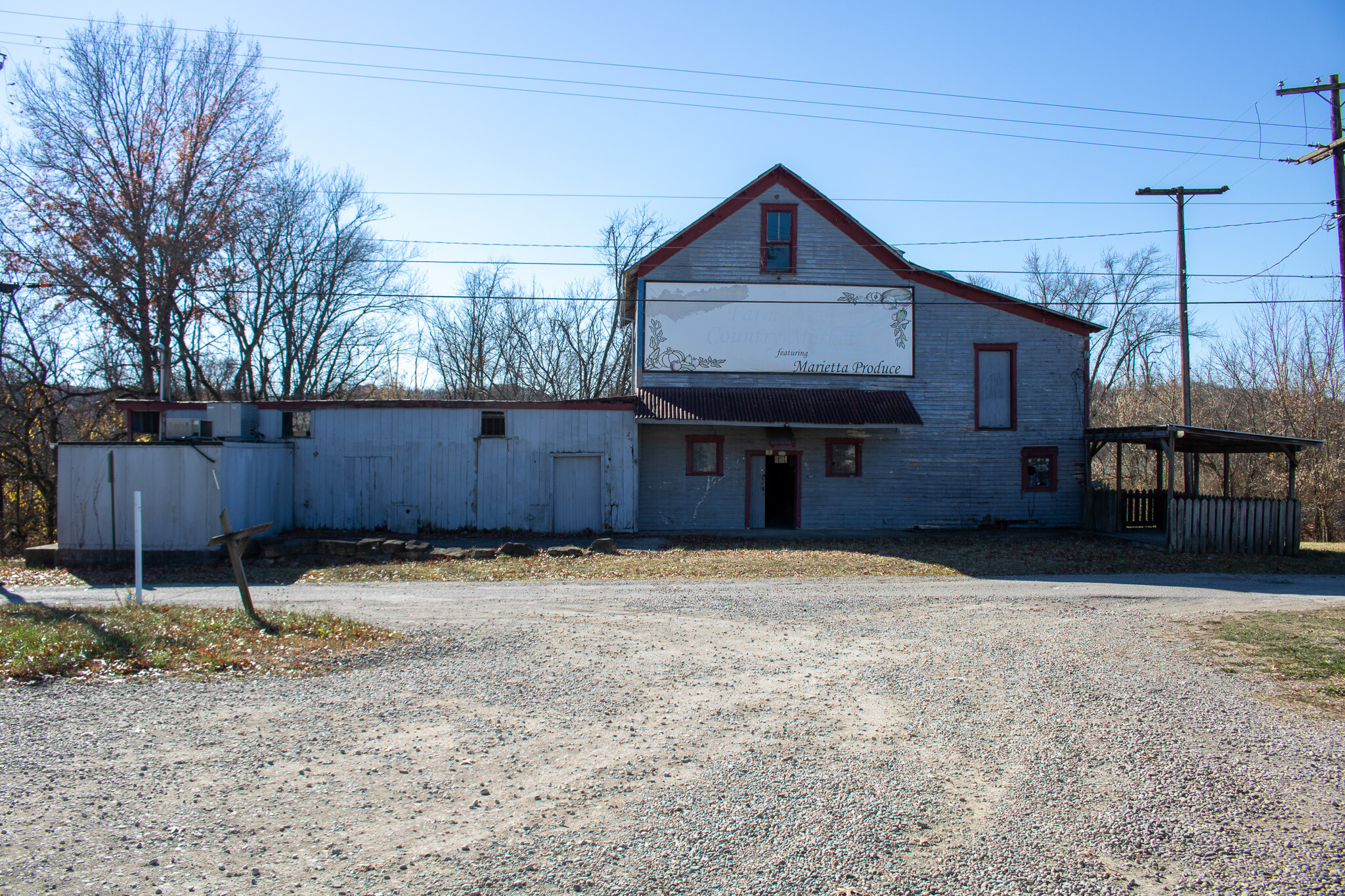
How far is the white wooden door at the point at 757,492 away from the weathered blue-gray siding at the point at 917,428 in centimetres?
26

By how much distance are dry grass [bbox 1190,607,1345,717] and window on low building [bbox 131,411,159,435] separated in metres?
23.0

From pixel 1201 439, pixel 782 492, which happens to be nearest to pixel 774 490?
pixel 782 492

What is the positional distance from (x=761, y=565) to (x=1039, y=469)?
1191 centimetres

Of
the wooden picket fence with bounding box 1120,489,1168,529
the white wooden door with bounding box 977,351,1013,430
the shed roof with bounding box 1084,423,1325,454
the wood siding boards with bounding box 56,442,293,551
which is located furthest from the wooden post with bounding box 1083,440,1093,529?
the wood siding boards with bounding box 56,442,293,551

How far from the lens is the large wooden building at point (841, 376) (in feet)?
73.0

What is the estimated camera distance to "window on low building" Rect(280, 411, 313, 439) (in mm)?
20344

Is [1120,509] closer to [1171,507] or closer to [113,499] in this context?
[1171,507]

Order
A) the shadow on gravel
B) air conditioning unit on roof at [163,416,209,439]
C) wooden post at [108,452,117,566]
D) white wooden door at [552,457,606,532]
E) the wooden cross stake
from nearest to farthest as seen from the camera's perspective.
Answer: the wooden cross stake, the shadow on gravel, wooden post at [108,452,117,566], air conditioning unit on roof at [163,416,209,439], white wooden door at [552,457,606,532]

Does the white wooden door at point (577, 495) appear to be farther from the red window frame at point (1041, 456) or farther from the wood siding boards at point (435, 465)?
the red window frame at point (1041, 456)

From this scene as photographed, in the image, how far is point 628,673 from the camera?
23.9 ft

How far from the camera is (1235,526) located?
18406 millimetres

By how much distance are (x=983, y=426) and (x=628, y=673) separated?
1861cm

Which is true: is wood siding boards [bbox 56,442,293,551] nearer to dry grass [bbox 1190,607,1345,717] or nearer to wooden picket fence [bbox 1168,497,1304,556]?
dry grass [bbox 1190,607,1345,717]

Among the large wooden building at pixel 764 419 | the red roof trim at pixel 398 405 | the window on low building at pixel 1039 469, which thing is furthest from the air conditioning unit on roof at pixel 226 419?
the window on low building at pixel 1039 469
